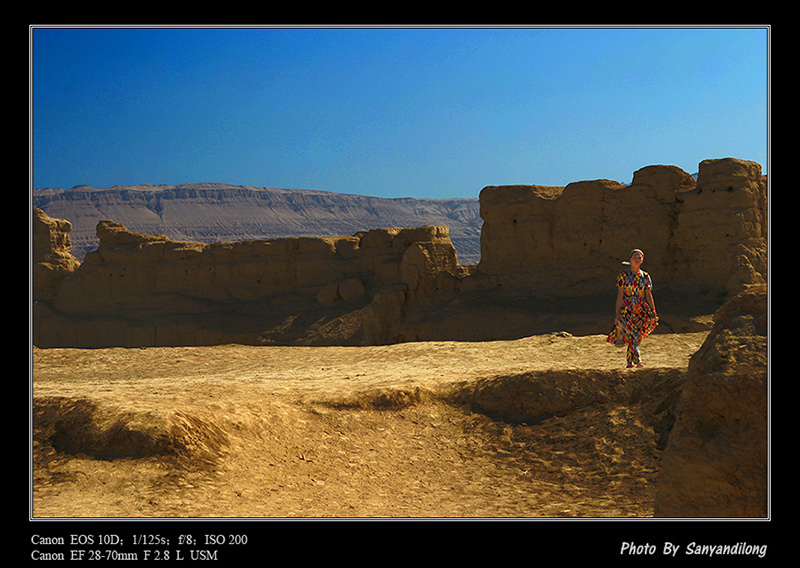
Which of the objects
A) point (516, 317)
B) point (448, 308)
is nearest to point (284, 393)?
point (516, 317)

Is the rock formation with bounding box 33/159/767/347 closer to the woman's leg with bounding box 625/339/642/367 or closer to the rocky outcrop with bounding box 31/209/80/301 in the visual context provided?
the rocky outcrop with bounding box 31/209/80/301

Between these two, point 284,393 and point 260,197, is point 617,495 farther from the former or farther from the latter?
point 260,197

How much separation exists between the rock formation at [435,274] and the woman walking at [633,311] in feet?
32.2

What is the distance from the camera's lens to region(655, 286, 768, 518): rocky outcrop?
421 centimetres

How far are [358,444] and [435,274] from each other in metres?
17.6

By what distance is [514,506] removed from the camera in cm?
596

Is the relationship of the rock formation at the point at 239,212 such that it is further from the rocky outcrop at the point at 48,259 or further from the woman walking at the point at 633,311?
the woman walking at the point at 633,311

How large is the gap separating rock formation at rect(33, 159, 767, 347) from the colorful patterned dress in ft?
32.2

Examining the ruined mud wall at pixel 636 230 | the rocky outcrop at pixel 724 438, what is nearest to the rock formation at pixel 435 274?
the ruined mud wall at pixel 636 230

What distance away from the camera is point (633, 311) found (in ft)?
29.0

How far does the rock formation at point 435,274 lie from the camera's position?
63.5ft

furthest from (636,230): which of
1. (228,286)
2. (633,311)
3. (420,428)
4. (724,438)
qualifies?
(724,438)

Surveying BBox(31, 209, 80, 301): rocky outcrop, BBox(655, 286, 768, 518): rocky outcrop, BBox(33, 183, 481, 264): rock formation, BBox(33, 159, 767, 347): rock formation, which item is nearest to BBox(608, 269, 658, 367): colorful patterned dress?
BBox(655, 286, 768, 518): rocky outcrop

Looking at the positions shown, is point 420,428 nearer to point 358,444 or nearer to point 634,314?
point 358,444
